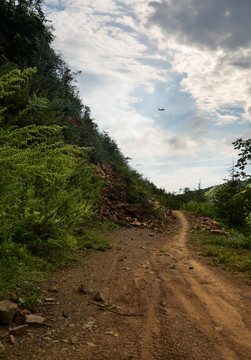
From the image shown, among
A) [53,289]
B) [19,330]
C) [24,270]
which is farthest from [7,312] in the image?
[24,270]

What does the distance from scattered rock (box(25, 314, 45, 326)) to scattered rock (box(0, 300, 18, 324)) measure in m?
0.15

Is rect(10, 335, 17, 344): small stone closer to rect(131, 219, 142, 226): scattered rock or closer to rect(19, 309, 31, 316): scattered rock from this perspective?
rect(19, 309, 31, 316): scattered rock

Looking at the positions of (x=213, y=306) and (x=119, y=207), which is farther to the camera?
(x=119, y=207)

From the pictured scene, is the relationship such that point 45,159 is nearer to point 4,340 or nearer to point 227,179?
point 4,340

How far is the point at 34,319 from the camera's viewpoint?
2.62 meters

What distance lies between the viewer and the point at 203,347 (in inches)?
96.7

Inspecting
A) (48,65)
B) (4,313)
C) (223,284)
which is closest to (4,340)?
(4,313)

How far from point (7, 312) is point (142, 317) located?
1.51 meters

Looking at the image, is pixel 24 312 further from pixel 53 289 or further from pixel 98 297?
pixel 98 297

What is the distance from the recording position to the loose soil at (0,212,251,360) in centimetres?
232

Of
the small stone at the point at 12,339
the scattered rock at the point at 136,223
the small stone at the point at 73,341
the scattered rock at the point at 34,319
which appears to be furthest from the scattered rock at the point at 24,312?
the scattered rock at the point at 136,223

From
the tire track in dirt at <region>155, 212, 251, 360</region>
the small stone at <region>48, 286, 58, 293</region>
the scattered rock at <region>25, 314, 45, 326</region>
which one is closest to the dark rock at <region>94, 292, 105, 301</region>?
the small stone at <region>48, 286, 58, 293</region>

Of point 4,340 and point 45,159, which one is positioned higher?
point 45,159

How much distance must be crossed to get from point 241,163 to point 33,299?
10.3 metres
